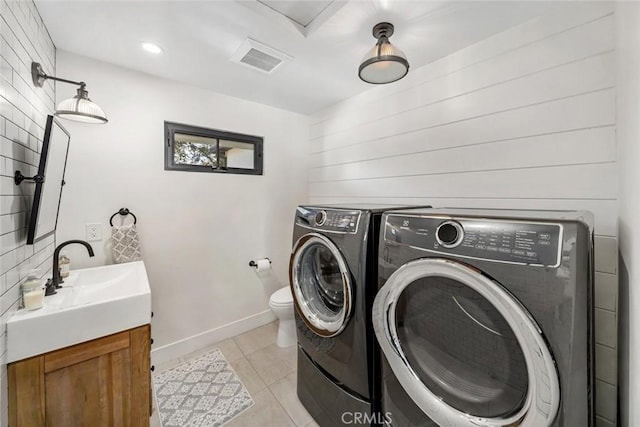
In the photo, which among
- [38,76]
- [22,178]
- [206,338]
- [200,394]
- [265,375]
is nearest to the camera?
[22,178]

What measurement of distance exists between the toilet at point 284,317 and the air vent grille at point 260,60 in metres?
1.88

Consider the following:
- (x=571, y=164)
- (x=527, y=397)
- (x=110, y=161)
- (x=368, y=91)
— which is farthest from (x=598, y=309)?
(x=110, y=161)

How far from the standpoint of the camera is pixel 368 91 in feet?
7.48

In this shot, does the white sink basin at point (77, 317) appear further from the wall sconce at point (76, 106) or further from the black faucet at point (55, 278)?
the wall sconce at point (76, 106)

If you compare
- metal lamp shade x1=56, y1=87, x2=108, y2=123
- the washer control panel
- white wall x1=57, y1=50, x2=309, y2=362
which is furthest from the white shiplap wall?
metal lamp shade x1=56, y1=87, x2=108, y2=123

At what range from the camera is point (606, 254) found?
1.17m

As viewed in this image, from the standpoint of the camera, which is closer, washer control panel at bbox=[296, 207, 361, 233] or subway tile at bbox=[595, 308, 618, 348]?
subway tile at bbox=[595, 308, 618, 348]

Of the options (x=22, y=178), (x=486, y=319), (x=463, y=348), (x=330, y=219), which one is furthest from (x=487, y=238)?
(x=22, y=178)

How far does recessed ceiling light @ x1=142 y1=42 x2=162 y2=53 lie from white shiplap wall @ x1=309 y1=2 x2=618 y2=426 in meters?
1.66

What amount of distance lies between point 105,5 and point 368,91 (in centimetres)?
185

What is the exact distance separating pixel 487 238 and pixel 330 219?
0.76 metres

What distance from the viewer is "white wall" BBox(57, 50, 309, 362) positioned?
176cm

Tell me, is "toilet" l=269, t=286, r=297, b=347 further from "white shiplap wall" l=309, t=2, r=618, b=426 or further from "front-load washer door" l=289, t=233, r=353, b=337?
"white shiplap wall" l=309, t=2, r=618, b=426

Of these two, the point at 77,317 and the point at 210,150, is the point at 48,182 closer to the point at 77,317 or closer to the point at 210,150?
the point at 77,317
